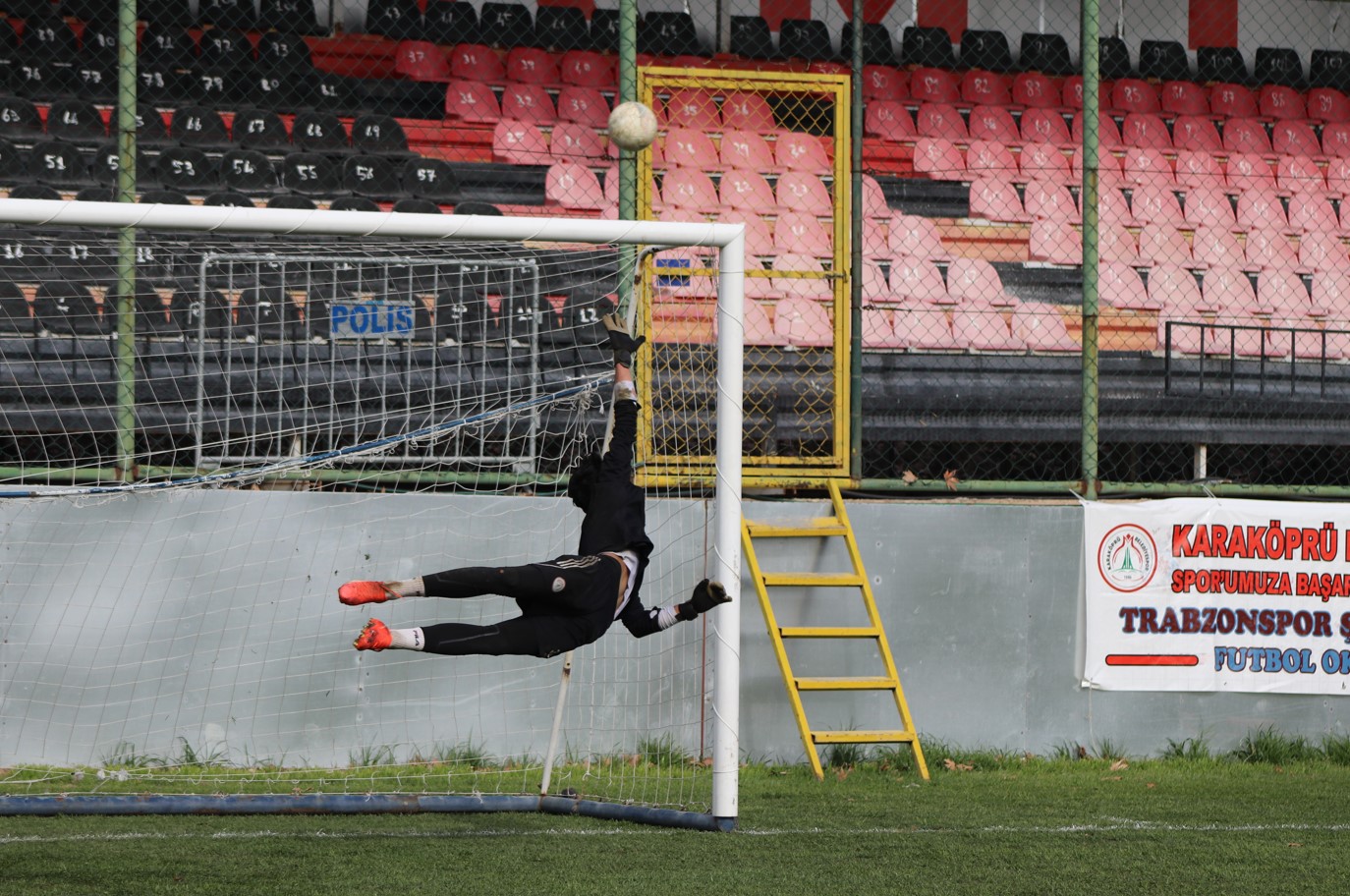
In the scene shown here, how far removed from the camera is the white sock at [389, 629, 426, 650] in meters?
6.07

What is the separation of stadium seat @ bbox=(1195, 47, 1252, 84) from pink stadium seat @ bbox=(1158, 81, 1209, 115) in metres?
0.29

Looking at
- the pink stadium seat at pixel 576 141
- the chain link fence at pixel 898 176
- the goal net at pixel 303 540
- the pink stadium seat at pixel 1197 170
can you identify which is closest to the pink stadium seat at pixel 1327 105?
the chain link fence at pixel 898 176

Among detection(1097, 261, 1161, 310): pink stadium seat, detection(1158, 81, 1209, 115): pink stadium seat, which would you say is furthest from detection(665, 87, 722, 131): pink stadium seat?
detection(1158, 81, 1209, 115): pink stadium seat

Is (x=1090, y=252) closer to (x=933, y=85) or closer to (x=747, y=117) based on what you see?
(x=747, y=117)

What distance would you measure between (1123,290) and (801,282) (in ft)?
10.7

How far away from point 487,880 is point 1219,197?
1150 centimetres

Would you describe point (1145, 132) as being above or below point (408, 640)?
above

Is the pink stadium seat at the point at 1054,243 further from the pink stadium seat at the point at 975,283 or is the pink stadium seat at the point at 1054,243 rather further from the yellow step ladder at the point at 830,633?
the yellow step ladder at the point at 830,633

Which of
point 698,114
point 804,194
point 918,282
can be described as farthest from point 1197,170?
point 698,114

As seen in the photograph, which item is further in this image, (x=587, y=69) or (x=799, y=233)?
(x=587, y=69)

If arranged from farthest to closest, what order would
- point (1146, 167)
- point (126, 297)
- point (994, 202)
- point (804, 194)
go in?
point (1146, 167) < point (994, 202) < point (804, 194) < point (126, 297)

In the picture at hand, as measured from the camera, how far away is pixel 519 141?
1402 cm

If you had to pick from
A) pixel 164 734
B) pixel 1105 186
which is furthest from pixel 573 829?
pixel 1105 186

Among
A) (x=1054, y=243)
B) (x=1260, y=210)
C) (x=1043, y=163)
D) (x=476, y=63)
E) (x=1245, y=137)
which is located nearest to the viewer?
(x=1054, y=243)
